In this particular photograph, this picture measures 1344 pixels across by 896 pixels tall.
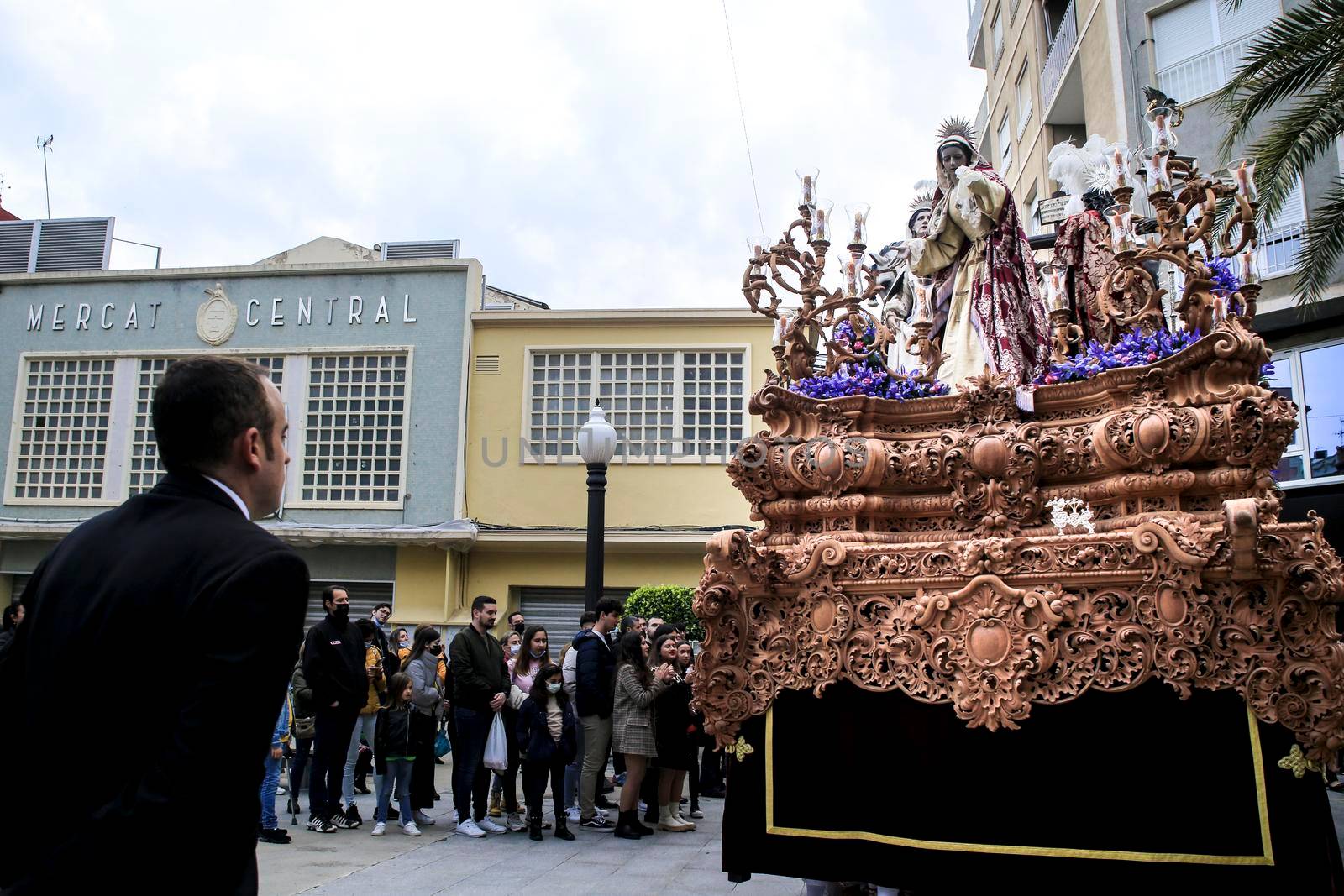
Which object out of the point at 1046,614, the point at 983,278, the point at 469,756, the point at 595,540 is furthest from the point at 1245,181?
the point at 469,756

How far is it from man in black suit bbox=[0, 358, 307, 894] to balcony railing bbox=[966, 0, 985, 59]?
93.8 ft

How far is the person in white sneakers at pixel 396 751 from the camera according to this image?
29.0 ft

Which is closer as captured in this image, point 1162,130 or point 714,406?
point 1162,130

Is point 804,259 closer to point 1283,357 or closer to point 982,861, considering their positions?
point 982,861

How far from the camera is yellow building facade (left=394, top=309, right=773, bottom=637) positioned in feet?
60.3

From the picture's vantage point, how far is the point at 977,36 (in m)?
28.2

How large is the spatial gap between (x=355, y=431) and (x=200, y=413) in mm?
17706

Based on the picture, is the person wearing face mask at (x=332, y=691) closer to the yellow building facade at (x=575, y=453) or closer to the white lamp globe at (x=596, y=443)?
the white lamp globe at (x=596, y=443)

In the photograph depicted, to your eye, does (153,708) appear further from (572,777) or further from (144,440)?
(144,440)

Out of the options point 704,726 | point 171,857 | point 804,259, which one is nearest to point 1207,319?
point 804,259

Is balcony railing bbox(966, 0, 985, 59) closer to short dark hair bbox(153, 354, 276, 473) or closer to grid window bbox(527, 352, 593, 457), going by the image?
grid window bbox(527, 352, 593, 457)

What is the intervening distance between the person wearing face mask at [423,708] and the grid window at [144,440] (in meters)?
12.4

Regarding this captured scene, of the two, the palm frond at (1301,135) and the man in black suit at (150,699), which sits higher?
the palm frond at (1301,135)

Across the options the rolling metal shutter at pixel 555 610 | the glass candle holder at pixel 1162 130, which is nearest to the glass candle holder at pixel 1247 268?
the glass candle holder at pixel 1162 130
